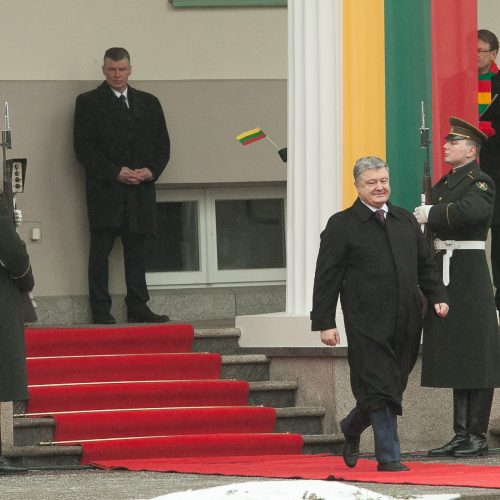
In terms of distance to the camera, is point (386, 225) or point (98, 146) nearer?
point (386, 225)

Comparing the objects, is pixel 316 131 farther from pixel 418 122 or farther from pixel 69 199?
pixel 69 199

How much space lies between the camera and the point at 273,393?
1203cm

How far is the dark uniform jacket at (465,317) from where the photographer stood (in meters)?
11.0

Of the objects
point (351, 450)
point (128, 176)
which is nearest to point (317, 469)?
point (351, 450)

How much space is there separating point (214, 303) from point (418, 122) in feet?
10.1

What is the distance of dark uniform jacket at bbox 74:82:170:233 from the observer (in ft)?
45.4

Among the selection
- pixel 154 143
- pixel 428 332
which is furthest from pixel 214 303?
pixel 428 332

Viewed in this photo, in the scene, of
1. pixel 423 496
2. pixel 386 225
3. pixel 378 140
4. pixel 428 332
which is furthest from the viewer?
pixel 378 140

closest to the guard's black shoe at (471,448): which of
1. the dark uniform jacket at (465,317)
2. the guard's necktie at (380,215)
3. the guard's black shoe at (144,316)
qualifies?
the dark uniform jacket at (465,317)

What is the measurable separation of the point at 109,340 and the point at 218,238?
294cm

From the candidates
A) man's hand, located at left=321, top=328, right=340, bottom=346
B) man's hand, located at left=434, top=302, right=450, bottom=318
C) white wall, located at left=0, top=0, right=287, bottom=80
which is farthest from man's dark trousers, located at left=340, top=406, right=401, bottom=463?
white wall, located at left=0, top=0, right=287, bottom=80

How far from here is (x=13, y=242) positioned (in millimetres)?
9891

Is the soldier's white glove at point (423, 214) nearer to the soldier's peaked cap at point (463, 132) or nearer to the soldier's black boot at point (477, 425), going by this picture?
the soldier's peaked cap at point (463, 132)

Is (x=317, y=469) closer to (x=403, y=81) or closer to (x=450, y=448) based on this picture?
(x=450, y=448)
